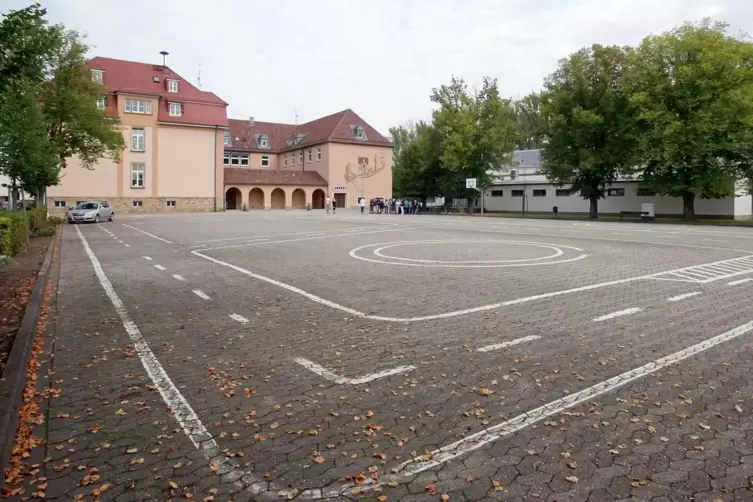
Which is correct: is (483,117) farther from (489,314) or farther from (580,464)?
(580,464)

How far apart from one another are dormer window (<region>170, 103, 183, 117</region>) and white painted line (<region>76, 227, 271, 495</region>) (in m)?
56.4

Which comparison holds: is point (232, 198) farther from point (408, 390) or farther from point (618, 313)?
point (408, 390)

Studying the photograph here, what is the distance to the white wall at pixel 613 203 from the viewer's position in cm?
4481

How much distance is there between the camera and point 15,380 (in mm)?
5230

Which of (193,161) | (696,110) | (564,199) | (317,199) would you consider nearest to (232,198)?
(317,199)

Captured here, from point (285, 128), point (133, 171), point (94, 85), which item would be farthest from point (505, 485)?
point (285, 128)

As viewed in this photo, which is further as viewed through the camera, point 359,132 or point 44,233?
point 359,132

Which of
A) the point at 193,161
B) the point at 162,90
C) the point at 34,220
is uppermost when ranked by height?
the point at 162,90

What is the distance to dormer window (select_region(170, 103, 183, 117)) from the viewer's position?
5916 centimetres

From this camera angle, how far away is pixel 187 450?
4.01 meters

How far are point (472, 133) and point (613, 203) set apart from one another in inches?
603

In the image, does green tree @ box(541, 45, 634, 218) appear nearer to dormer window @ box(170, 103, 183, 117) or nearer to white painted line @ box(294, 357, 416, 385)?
dormer window @ box(170, 103, 183, 117)

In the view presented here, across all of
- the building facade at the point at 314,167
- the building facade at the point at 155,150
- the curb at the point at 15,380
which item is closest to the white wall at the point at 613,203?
the building facade at the point at 314,167

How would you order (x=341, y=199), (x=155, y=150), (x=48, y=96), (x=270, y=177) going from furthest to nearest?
(x=341, y=199) → (x=270, y=177) → (x=155, y=150) → (x=48, y=96)
